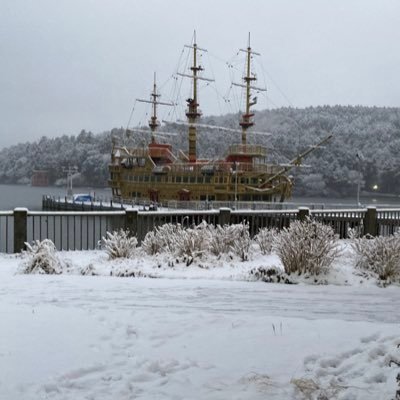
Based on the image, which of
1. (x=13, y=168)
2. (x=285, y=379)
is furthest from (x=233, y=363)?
(x=13, y=168)

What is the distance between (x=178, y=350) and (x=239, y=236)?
6.47 metres

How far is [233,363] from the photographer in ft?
14.7

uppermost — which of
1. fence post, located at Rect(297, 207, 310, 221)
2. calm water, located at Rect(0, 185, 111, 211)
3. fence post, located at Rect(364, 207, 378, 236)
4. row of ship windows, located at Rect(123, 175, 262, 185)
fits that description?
row of ship windows, located at Rect(123, 175, 262, 185)

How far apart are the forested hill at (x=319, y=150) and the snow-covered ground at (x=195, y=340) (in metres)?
97.0

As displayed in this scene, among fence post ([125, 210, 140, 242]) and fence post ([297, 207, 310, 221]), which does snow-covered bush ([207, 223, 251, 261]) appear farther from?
fence post ([297, 207, 310, 221])

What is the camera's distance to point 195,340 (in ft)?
16.9

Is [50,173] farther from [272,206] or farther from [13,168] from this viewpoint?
[272,206]

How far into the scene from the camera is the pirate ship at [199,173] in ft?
189

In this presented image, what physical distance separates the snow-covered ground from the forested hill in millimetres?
97026

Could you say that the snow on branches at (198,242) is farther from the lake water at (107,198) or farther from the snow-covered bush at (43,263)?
the lake water at (107,198)

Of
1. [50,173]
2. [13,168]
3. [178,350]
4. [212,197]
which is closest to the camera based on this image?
[178,350]

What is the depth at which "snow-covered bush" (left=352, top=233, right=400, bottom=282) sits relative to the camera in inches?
351

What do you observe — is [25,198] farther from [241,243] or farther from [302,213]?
[241,243]

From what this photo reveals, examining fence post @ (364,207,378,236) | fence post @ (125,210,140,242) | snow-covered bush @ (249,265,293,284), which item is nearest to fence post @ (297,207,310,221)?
fence post @ (364,207,378,236)
